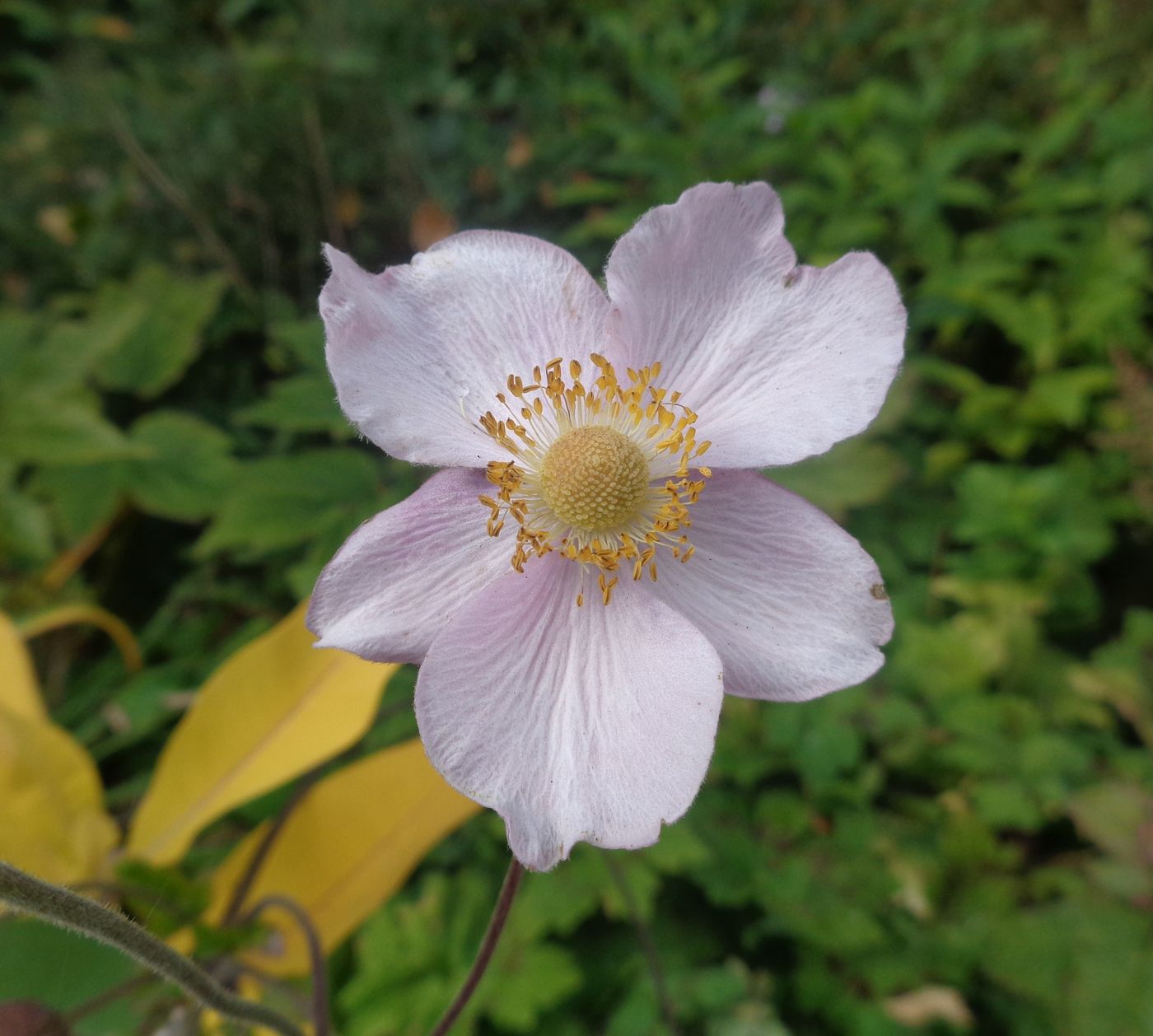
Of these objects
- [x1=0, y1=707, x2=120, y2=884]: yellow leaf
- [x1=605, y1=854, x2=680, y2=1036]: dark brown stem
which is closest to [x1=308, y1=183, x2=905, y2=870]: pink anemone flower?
[x1=605, y1=854, x2=680, y2=1036]: dark brown stem

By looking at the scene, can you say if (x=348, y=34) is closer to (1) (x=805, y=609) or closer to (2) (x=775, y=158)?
(2) (x=775, y=158)

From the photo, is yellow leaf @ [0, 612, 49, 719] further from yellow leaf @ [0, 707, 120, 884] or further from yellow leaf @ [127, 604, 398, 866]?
yellow leaf @ [127, 604, 398, 866]

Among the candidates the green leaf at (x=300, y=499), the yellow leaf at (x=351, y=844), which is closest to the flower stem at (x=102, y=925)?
the yellow leaf at (x=351, y=844)

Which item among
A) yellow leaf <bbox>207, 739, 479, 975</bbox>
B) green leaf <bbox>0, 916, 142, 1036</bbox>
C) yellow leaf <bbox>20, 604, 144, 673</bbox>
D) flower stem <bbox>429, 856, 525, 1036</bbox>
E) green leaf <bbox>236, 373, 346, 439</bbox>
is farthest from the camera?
yellow leaf <bbox>20, 604, 144, 673</bbox>

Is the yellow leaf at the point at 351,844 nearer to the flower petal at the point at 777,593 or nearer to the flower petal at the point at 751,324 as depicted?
the flower petal at the point at 777,593

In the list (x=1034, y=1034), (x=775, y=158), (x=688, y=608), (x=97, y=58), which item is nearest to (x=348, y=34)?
(x=97, y=58)

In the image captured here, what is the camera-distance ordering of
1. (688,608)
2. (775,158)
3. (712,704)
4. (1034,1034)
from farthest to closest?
(775,158)
(1034,1034)
(688,608)
(712,704)
